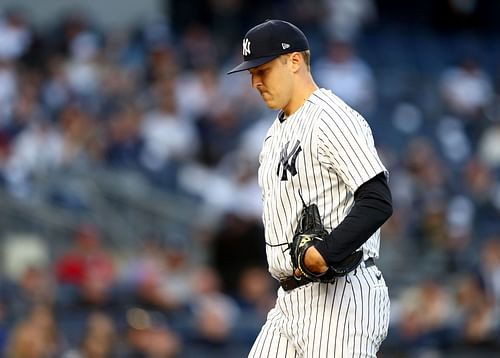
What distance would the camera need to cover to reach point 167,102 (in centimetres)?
1206

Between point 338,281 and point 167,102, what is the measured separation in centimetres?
799

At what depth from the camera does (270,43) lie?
4.25 metres

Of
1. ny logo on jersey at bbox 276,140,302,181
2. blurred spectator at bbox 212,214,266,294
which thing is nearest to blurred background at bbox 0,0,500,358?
blurred spectator at bbox 212,214,266,294

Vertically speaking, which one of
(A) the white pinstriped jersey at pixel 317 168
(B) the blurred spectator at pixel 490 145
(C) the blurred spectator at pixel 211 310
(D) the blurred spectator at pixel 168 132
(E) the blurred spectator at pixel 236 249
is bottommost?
(A) the white pinstriped jersey at pixel 317 168

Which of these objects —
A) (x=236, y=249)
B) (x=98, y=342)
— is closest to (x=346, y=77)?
(x=236, y=249)

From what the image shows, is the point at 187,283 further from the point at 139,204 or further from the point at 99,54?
the point at 99,54

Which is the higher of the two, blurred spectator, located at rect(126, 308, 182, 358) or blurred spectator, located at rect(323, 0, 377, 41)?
blurred spectator, located at rect(323, 0, 377, 41)

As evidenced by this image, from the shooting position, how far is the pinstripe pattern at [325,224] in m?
4.16

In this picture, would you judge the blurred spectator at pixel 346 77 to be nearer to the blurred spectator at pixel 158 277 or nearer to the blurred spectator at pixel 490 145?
the blurred spectator at pixel 490 145

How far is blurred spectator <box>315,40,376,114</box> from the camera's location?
1330 centimetres

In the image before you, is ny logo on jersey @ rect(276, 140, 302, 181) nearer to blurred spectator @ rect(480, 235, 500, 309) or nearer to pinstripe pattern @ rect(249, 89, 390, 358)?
pinstripe pattern @ rect(249, 89, 390, 358)

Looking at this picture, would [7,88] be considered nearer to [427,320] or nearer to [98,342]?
[98,342]

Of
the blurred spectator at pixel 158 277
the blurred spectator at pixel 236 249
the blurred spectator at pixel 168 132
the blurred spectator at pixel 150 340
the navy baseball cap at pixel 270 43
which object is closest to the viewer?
the navy baseball cap at pixel 270 43

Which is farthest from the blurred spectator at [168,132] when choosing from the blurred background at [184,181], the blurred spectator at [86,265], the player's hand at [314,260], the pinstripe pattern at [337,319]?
the player's hand at [314,260]
